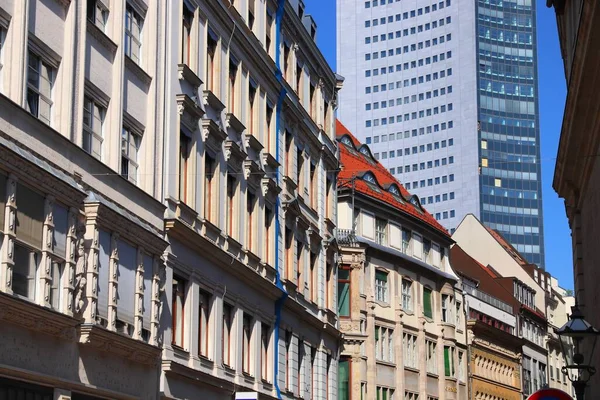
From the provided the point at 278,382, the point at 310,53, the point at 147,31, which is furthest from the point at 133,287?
the point at 310,53

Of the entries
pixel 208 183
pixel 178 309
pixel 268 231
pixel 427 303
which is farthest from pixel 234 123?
pixel 427 303

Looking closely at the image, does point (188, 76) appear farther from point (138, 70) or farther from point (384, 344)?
point (384, 344)

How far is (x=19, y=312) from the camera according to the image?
21188 mm

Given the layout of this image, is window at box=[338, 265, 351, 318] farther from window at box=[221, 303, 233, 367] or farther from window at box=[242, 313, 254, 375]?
window at box=[221, 303, 233, 367]

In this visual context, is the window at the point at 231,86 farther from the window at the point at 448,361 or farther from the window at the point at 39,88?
the window at the point at 448,361

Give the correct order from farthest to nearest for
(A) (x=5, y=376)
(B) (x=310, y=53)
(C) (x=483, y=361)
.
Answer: (C) (x=483, y=361), (B) (x=310, y=53), (A) (x=5, y=376)

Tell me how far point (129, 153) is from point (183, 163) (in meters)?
3.50

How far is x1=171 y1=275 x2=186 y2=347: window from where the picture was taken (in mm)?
30969

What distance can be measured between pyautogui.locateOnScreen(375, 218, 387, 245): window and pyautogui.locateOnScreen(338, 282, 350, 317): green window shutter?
4.05 m

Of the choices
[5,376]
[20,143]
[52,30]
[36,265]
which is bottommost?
[5,376]

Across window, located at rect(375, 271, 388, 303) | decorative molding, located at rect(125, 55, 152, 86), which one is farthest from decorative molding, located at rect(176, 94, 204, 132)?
window, located at rect(375, 271, 388, 303)

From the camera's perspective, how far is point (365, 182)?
63.8 m

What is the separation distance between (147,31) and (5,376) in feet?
38.2

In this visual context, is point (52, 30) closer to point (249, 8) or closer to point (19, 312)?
point (19, 312)
